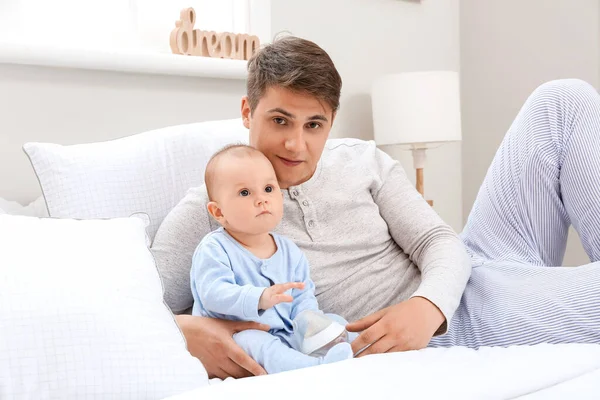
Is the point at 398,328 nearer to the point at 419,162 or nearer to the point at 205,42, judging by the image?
the point at 205,42

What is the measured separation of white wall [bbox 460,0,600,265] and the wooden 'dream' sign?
1436 mm

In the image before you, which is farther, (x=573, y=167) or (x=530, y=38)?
(x=530, y=38)

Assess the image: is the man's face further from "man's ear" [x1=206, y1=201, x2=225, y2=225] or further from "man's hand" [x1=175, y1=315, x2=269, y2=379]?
"man's hand" [x1=175, y1=315, x2=269, y2=379]

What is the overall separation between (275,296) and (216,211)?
239mm

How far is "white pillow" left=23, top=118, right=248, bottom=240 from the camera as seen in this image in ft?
4.76

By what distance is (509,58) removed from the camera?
3.39 m

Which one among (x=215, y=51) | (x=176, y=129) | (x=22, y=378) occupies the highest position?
(x=215, y=51)

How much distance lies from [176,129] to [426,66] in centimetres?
185

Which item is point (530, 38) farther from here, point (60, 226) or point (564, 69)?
point (60, 226)

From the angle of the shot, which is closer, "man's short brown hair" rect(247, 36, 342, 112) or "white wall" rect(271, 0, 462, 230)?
"man's short brown hair" rect(247, 36, 342, 112)

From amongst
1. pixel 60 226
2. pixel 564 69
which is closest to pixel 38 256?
pixel 60 226

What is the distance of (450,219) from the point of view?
3.39 metres

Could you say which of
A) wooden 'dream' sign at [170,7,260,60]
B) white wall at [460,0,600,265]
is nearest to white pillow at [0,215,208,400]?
wooden 'dream' sign at [170,7,260,60]

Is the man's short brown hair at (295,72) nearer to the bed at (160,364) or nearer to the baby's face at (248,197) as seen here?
the baby's face at (248,197)
